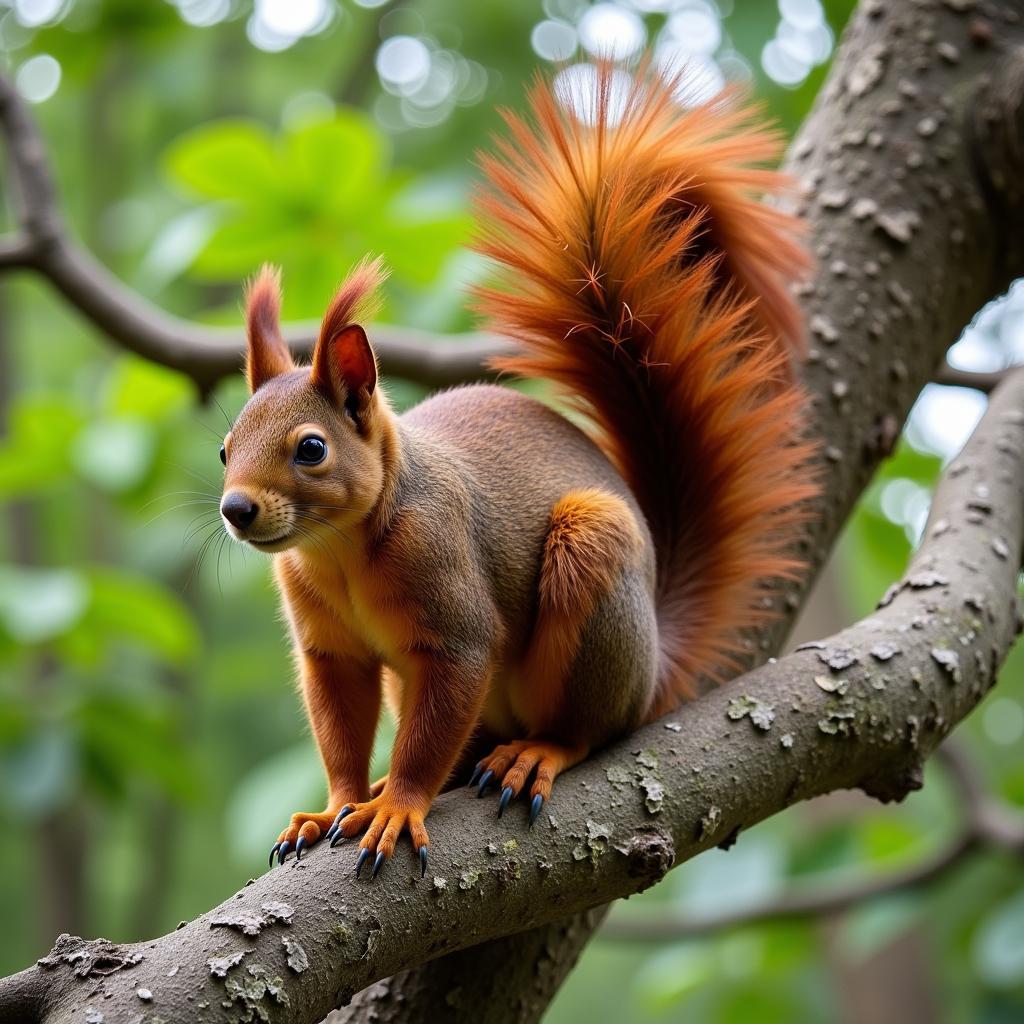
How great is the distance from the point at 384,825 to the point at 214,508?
0.56m

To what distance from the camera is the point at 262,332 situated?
1.25 m

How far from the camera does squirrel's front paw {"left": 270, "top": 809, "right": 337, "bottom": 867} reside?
1.15m

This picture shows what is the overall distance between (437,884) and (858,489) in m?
0.92

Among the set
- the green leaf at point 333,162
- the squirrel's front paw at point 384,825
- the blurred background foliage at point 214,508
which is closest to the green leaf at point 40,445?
the blurred background foliage at point 214,508

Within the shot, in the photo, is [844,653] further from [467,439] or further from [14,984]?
[14,984]

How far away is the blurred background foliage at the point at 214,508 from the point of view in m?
2.60

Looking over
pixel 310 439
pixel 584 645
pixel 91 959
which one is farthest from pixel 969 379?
pixel 91 959

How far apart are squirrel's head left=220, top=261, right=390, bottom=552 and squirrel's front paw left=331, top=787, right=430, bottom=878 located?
0.84ft

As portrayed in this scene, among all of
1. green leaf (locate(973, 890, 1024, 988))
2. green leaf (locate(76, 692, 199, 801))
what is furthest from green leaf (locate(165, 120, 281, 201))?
green leaf (locate(973, 890, 1024, 988))

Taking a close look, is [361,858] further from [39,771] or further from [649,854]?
[39,771]

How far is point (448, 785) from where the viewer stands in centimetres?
141

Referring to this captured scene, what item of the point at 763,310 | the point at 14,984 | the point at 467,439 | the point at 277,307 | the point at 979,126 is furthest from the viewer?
the point at 979,126

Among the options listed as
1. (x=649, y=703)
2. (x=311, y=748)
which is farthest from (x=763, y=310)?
(x=311, y=748)

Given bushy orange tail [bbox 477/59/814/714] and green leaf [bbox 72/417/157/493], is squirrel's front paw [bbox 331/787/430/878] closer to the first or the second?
bushy orange tail [bbox 477/59/814/714]
